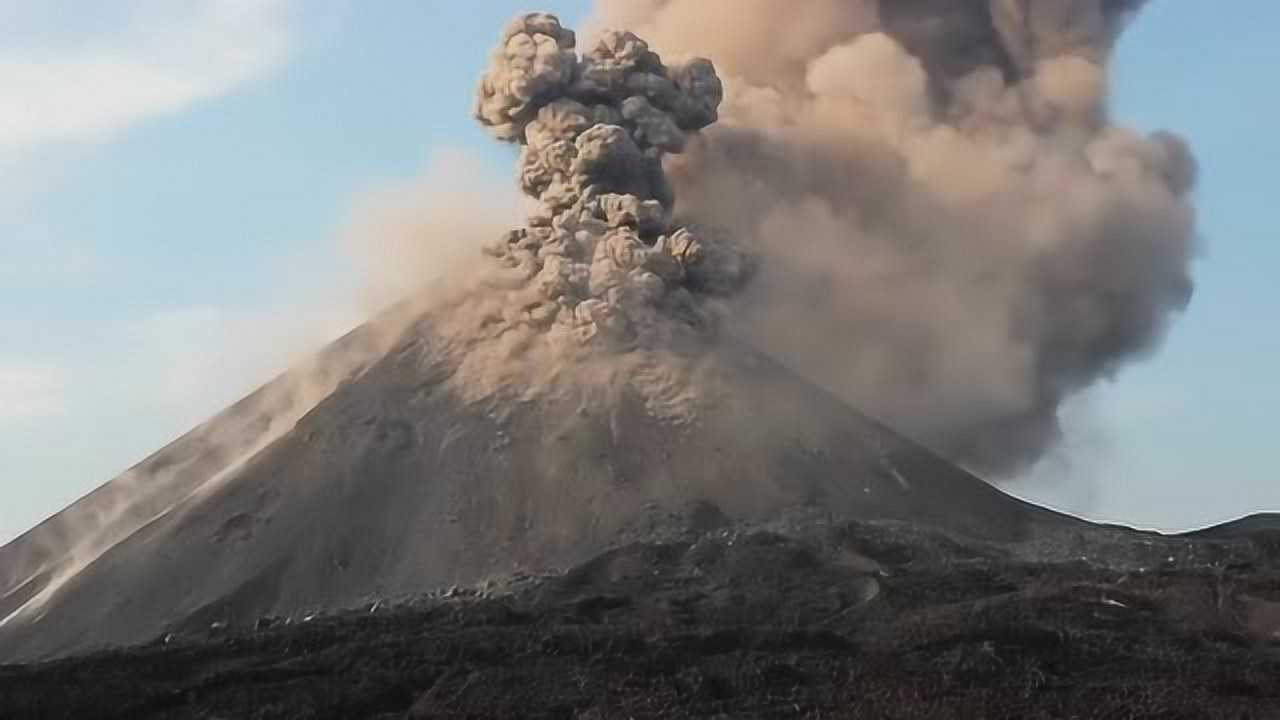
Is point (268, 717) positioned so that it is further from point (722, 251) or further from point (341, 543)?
point (722, 251)

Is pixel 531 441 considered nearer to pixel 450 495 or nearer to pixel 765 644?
pixel 450 495

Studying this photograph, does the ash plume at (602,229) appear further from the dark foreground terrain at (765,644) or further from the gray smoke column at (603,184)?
the dark foreground terrain at (765,644)

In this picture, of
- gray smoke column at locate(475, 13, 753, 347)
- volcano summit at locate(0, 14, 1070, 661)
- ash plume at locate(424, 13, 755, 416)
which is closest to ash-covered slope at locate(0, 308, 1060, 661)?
volcano summit at locate(0, 14, 1070, 661)

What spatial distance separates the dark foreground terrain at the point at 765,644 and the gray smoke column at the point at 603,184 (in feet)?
47.6

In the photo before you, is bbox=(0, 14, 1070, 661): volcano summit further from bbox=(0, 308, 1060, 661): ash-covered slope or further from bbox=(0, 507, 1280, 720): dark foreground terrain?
bbox=(0, 507, 1280, 720): dark foreground terrain

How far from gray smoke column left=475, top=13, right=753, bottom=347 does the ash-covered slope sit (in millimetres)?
4136

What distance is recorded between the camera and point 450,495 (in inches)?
2896

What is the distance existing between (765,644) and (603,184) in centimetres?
3794

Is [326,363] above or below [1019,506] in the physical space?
above

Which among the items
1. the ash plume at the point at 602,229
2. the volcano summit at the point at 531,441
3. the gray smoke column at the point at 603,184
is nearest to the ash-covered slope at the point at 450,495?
the volcano summit at the point at 531,441

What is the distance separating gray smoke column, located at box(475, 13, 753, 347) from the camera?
80438mm

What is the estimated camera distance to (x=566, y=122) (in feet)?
268

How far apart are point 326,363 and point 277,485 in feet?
55.3

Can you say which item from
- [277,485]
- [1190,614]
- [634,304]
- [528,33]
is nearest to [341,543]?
[277,485]
